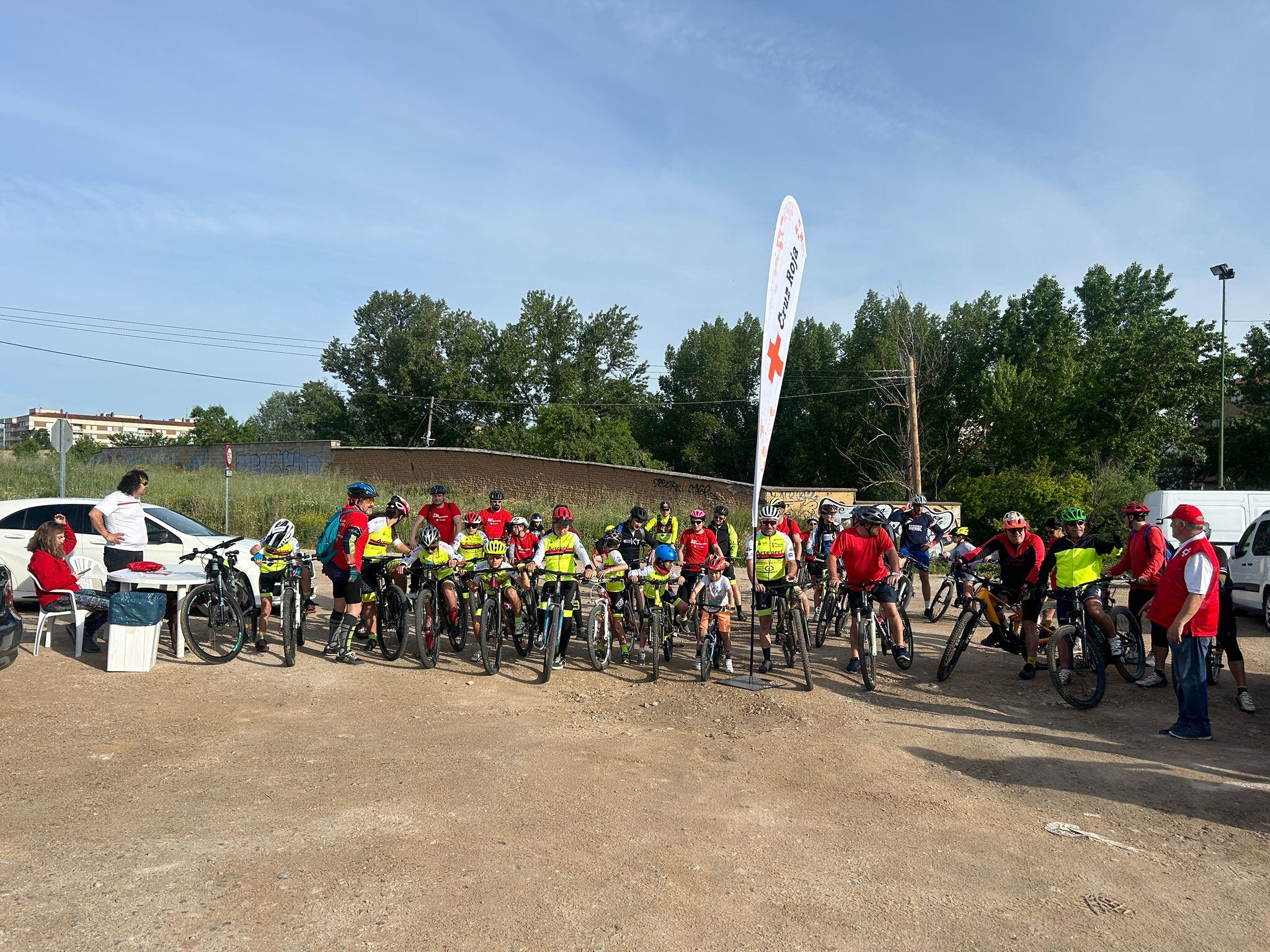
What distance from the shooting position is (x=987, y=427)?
43.4 meters

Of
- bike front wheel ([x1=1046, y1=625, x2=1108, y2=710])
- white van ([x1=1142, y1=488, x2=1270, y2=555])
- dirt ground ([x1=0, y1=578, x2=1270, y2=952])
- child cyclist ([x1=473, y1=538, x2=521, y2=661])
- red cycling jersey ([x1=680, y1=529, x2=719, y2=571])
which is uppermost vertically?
white van ([x1=1142, y1=488, x2=1270, y2=555])

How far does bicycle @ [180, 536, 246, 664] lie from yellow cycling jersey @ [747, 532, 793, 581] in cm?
534

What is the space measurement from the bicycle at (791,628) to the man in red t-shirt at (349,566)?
13.7ft

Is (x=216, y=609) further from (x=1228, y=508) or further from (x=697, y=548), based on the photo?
(x=1228, y=508)

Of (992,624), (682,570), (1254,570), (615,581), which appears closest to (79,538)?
(615,581)

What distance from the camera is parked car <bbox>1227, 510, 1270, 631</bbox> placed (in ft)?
41.5

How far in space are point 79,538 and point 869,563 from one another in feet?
32.5

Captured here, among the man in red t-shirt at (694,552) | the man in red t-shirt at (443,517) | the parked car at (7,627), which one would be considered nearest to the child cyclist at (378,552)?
the man in red t-shirt at (443,517)

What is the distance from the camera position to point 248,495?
85.6 ft

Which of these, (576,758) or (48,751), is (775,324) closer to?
(576,758)

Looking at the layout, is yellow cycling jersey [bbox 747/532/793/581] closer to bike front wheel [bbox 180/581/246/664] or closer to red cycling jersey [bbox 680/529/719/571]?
red cycling jersey [bbox 680/529/719/571]

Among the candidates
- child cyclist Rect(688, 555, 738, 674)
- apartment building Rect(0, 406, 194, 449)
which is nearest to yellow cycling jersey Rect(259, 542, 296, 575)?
child cyclist Rect(688, 555, 738, 674)

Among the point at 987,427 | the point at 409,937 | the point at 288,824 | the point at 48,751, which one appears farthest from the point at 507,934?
the point at 987,427

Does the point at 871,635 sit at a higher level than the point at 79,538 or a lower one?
lower
